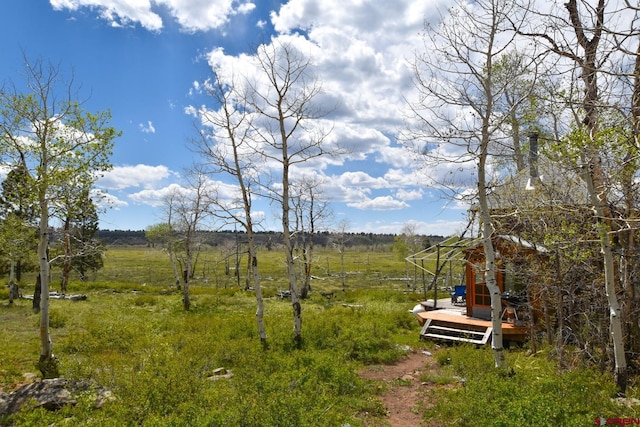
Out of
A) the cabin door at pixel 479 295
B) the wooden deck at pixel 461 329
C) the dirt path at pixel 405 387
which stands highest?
the cabin door at pixel 479 295

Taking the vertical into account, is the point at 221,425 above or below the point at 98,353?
above

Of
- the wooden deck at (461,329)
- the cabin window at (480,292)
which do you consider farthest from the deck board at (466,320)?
the cabin window at (480,292)

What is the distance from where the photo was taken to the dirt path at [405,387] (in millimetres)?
8039

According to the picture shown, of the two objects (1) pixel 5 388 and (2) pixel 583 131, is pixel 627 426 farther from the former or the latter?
(1) pixel 5 388

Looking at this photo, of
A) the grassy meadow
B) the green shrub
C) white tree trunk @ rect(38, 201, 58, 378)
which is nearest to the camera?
the green shrub

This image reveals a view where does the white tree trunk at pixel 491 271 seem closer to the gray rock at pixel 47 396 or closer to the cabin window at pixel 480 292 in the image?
the cabin window at pixel 480 292

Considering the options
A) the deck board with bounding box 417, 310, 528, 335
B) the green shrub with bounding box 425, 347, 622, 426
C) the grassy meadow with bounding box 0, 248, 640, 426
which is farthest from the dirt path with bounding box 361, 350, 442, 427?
the deck board with bounding box 417, 310, 528, 335

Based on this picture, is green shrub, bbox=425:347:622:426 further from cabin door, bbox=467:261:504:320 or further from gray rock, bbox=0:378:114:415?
gray rock, bbox=0:378:114:415

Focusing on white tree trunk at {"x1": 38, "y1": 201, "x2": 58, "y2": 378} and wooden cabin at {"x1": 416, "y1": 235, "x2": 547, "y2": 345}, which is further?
wooden cabin at {"x1": 416, "y1": 235, "x2": 547, "y2": 345}

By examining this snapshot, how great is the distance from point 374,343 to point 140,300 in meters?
17.9

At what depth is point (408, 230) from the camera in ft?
204

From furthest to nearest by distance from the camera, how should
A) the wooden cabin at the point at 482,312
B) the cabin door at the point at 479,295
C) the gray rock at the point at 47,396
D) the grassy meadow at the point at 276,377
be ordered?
the cabin door at the point at 479,295
the wooden cabin at the point at 482,312
the gray rock at the point at 47,396
the grassy meadow at the point at 276,377

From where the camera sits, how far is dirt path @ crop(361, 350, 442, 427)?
8.04 metres

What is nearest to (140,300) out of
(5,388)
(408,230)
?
(5,388)
